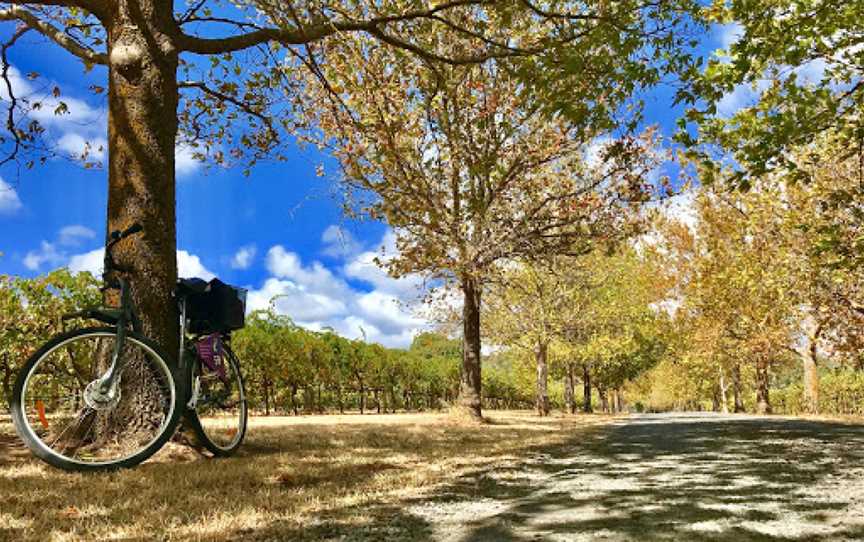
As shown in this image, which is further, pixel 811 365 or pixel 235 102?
pixel 811 365

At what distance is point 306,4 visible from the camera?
6207 mm

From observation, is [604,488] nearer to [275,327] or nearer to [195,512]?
[195,512]

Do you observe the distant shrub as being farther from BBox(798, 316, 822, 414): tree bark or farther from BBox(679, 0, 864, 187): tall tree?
BBox(679, 0, 864, 187): tall tree

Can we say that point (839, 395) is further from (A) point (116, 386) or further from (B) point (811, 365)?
(A) point (116, 386)

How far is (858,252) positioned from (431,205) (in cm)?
855

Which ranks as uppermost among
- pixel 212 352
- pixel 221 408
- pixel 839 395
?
pixel 212 352

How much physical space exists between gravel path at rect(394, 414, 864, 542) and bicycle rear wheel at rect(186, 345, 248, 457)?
2517 millimetres

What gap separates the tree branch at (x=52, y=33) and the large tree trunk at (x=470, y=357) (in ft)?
30.6

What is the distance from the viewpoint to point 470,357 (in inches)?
597

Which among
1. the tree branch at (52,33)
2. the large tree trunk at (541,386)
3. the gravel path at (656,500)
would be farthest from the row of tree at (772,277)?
the tree branch at (52,33)

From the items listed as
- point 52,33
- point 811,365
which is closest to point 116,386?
point 52,33

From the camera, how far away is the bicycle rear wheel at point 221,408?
5.81m

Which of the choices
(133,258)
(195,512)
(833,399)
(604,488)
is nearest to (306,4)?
(133,258)

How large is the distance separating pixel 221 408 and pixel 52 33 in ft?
18.4
